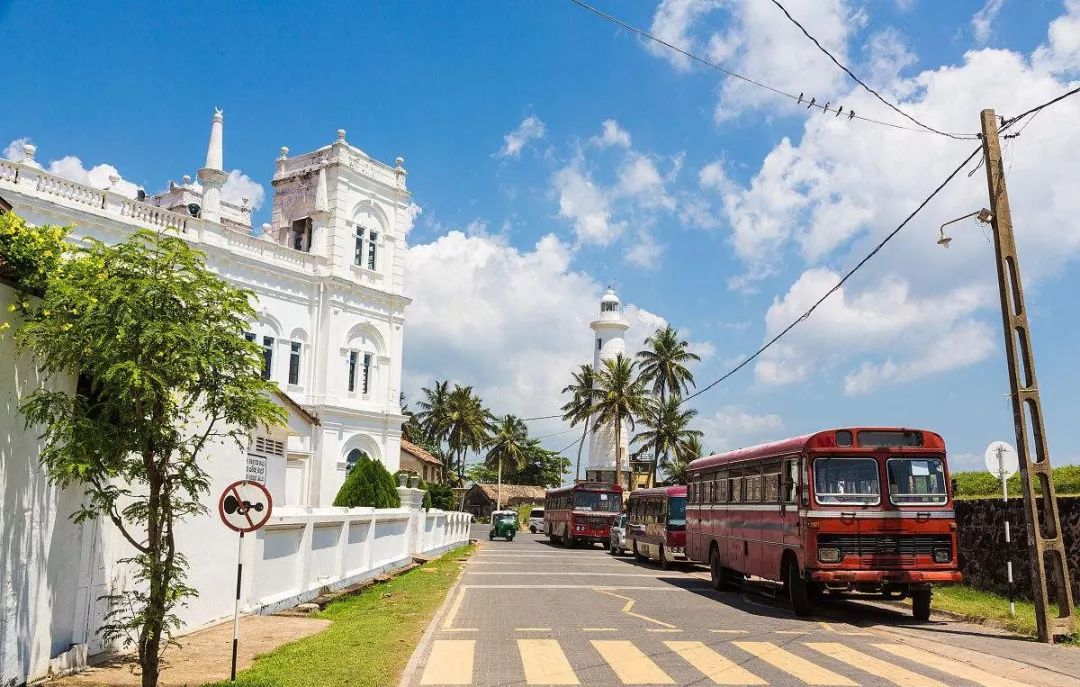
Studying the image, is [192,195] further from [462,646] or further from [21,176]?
[462,646]

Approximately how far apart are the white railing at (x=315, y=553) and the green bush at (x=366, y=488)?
131 cm

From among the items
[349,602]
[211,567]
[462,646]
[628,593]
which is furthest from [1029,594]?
[211,567]

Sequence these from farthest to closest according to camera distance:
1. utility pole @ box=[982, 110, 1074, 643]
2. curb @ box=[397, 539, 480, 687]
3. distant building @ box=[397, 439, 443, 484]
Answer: distant building @ box=[397, 439, 443, 484] → utility pole @ box=[982, 110, 1074, 643] → curb @ box=[397, 539, 480, 687]

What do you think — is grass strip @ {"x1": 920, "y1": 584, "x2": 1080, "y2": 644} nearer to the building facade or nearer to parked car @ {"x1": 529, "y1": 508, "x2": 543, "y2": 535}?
the building facade

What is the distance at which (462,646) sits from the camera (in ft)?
38.9

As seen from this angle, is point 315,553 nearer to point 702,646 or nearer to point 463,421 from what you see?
point 702,646

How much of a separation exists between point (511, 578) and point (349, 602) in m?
6.90

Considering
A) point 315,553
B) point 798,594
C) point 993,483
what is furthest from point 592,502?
point 798,594

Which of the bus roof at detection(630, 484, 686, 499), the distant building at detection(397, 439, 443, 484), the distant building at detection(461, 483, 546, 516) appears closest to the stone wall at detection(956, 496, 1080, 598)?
the bus roof at detection(630, 484, 686, 499)

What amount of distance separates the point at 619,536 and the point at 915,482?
22992 mm

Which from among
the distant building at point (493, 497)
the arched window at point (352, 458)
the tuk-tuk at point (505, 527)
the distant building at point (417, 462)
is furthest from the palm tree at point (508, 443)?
the arched window at point (352, 458)

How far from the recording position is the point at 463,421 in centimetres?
8719

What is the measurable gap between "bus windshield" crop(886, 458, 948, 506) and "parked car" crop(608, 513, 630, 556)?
21048 millimetres

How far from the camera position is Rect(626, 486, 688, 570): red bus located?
28.9 meters
